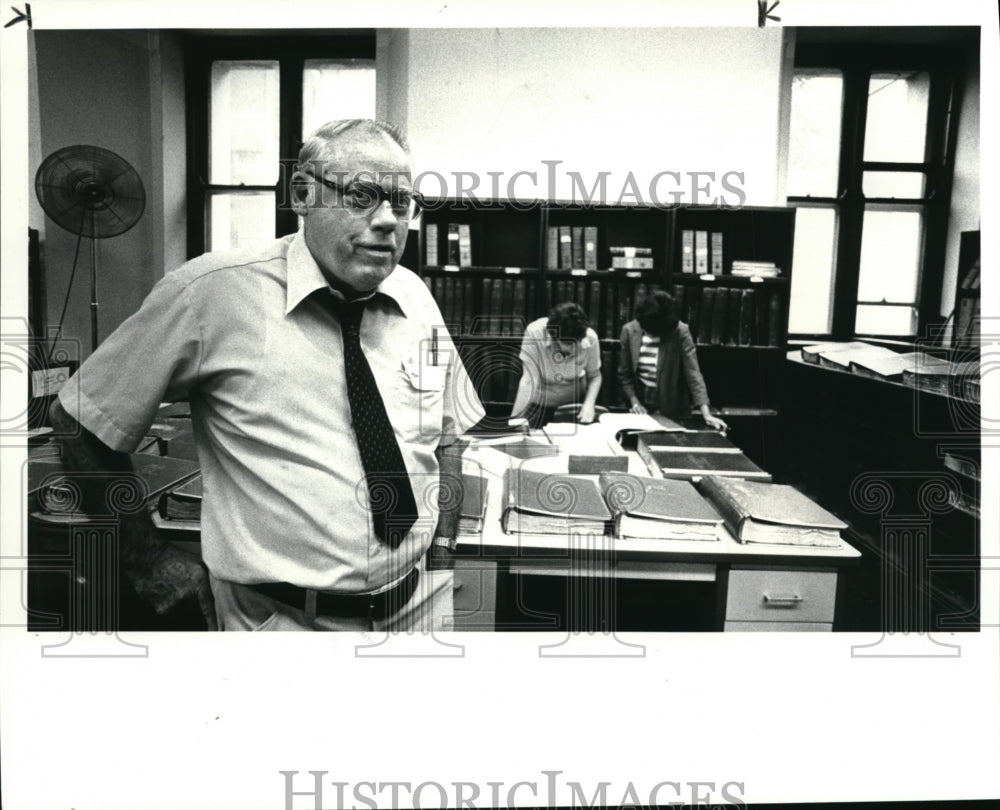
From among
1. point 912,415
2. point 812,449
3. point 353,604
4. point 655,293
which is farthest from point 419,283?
point 812,449

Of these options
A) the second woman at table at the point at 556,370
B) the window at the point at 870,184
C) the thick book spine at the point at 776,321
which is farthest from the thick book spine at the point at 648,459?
the window at the point at 870,184

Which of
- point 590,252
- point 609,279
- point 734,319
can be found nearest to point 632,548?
point 734,319

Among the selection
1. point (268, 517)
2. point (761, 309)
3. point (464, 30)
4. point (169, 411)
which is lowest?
point (268, 517)

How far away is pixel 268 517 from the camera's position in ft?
3.31

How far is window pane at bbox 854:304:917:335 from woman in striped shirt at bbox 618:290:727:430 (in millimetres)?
467

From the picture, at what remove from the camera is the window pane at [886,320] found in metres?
1.17

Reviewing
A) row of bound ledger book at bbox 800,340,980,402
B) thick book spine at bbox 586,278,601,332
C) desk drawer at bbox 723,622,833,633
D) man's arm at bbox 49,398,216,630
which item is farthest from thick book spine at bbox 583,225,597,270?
man's arm at bbox 49,398,216,630

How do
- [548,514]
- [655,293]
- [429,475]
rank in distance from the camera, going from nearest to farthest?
[429,475], [548,514], [655,293]

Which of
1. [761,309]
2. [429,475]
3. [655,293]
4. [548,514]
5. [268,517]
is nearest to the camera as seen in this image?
[268,517]

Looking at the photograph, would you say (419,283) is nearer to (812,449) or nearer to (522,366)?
(522,366)

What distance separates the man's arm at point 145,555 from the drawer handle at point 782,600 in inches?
39.5

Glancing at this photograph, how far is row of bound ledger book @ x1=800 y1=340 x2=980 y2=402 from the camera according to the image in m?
1.10

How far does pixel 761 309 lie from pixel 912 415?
1.76 feet

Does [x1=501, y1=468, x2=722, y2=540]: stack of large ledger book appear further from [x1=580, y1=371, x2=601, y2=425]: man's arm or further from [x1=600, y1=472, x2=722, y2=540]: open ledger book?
[x1=580, y1=371, x2=601, y2=425]: man's arm
